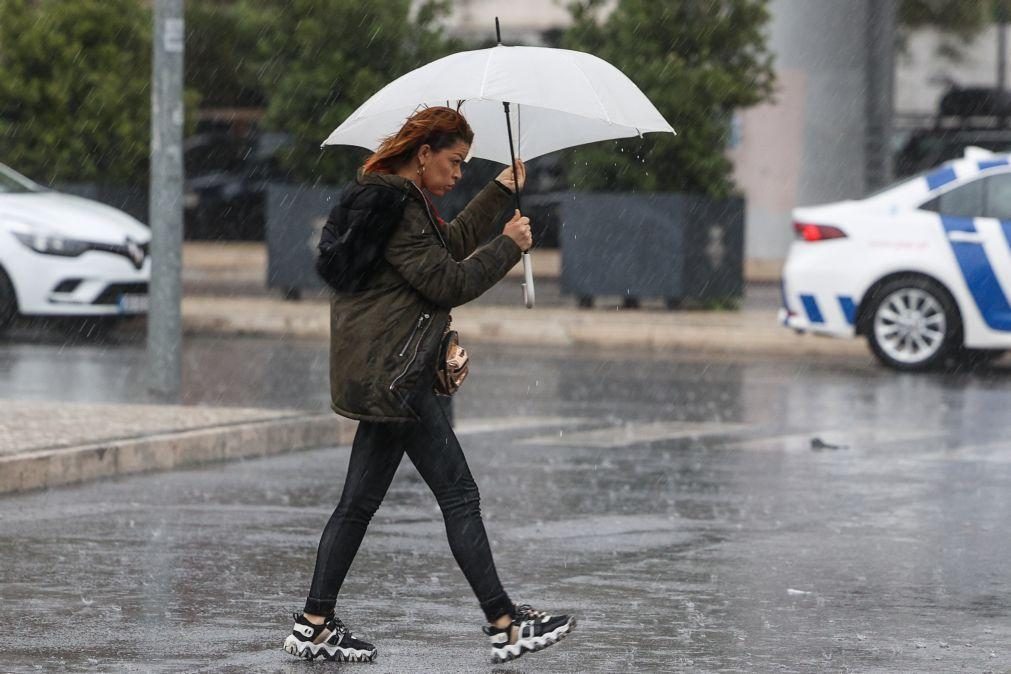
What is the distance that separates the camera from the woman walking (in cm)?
597

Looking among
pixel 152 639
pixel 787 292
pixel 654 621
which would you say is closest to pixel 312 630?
pixel 152 639

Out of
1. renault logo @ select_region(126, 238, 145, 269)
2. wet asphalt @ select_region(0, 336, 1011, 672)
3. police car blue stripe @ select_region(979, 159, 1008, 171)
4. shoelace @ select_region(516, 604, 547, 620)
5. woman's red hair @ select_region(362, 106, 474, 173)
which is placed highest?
woman's red hair @ select_region(362, 106, 474, 173)

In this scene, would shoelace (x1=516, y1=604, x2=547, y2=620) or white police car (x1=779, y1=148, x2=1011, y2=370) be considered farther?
white police car (x1=779, y1=148, x2=1011, y2=370)

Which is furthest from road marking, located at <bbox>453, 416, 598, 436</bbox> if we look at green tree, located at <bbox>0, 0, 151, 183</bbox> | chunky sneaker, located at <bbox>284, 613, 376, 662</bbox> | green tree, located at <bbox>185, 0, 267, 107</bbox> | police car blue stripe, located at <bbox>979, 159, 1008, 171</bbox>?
green tree, located at <bbox>185, 0, 267, 107</bbox>

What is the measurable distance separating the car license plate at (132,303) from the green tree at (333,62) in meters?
4.32

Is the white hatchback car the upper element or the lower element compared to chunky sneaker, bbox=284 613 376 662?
upper

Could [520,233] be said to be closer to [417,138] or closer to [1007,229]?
[417,138]

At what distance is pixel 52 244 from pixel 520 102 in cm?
1116

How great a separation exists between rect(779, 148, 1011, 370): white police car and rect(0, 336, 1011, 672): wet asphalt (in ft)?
7.01

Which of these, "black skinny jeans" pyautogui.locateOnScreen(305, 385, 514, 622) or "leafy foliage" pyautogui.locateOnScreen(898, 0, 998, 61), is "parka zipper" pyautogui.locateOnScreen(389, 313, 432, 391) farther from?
"leafy foliage" pyautogui.locateOnScreen(898, 0, 998, 61)

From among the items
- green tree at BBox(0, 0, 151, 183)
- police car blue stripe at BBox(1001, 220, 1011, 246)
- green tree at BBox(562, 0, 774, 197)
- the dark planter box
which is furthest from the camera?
green tree at BBox(562, 0, 774, 197)

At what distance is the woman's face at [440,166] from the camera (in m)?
6.16

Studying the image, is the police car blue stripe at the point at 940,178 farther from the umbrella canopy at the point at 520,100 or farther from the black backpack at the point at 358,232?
the black backpack at the point at 358,232

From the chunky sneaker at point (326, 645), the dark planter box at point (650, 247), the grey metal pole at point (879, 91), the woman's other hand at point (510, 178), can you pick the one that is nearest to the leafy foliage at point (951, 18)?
the grey metal pole at point (879, 91)
